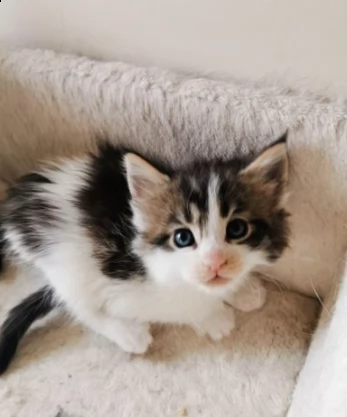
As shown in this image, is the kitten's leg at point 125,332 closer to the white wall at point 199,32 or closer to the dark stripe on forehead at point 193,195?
the dark stripe on forehead at point 193,195

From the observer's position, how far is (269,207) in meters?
1.20

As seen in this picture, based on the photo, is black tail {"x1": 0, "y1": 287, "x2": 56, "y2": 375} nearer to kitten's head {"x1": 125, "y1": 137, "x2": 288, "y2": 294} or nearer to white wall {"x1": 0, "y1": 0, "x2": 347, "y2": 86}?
kitten's head {"x1": 125, "y1": 137, "x2": 288, "y2": 294}

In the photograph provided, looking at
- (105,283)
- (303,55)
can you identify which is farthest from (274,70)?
(105,283)

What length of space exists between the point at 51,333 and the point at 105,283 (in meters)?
0.21

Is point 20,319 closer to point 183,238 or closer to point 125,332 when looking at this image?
point 125,332

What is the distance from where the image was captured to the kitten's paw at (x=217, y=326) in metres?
1.38

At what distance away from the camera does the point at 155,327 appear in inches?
55.6

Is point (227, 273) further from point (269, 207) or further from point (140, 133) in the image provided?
point (140, 133)

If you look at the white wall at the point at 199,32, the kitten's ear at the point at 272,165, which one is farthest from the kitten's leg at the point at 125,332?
the white wall at the point at 199,32

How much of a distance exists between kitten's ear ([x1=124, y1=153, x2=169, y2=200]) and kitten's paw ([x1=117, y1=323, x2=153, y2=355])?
0.32 metres

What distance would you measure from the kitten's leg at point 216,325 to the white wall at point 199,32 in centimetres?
51

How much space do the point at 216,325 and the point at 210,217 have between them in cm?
36

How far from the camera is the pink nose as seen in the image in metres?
1.09

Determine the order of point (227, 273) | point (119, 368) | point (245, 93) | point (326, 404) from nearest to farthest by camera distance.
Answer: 1. point (326, 404)
2. point (227, 273)
3. point (245, 93)
4. point (119, 368)
